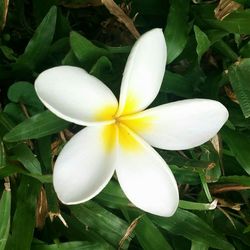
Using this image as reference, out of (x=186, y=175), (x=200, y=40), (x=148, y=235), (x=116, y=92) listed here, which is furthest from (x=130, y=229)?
(x=200, y=40)

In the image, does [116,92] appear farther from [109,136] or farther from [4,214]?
[4,214]

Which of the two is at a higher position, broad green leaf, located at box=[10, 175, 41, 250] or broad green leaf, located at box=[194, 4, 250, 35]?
broad green leaf, located at box=[194, 4, 250, 35]

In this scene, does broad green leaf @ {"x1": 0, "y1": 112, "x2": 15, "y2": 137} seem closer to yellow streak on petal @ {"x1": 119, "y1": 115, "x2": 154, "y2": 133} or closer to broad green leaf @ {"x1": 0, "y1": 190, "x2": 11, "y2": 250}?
broad green leaf @ {"x1": 0, "y1": 190, "x2": 11, "y2": 250}

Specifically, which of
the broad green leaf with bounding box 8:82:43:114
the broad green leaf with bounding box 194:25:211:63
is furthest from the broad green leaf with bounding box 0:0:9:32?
the broad green leaf with bounding box 194:25:211:63

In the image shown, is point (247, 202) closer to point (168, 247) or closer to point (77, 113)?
point (168, 247)

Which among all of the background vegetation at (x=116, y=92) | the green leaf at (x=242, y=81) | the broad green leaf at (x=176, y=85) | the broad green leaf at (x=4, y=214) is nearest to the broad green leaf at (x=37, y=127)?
the background vegetation at (x=116, y=92)

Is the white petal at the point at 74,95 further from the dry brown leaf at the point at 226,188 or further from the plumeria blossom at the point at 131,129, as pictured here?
the dry brown leaf at the point at 226,188
